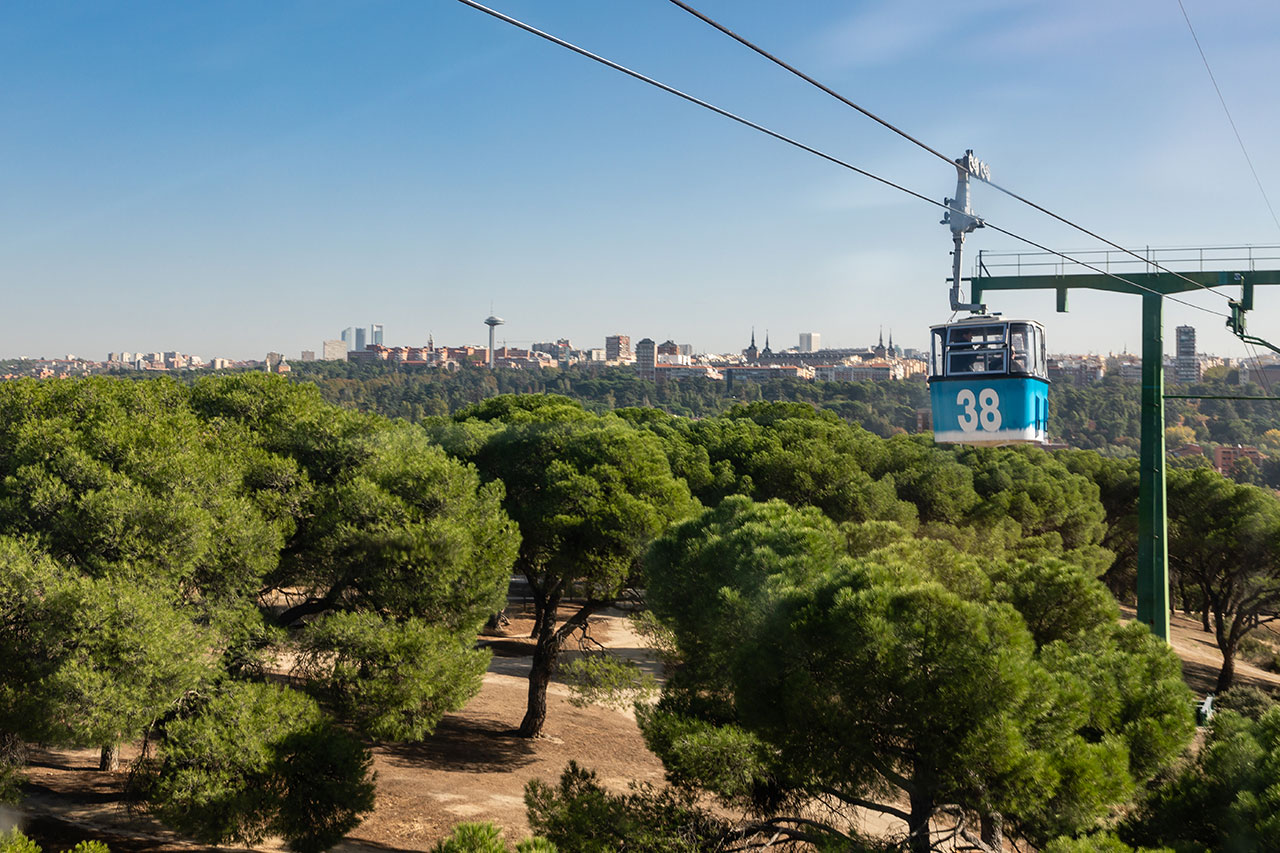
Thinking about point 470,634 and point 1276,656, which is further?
point 1276,656

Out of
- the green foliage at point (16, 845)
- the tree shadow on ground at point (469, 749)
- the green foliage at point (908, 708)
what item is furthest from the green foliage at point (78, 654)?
the tree shadow on ground at point (469, 749)

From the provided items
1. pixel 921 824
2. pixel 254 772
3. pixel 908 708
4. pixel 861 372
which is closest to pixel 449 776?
pixel 254 772

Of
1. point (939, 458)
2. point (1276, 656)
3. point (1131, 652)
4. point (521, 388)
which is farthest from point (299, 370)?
point (1131, 652)

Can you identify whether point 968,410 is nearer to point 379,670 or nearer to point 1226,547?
point 379,670

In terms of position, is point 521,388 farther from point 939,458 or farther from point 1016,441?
point 1016,441

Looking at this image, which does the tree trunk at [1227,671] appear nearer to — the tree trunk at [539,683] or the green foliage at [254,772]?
the tree trunk at [539,683]

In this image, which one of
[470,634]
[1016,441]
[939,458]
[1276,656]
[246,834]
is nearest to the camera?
[246,834]
